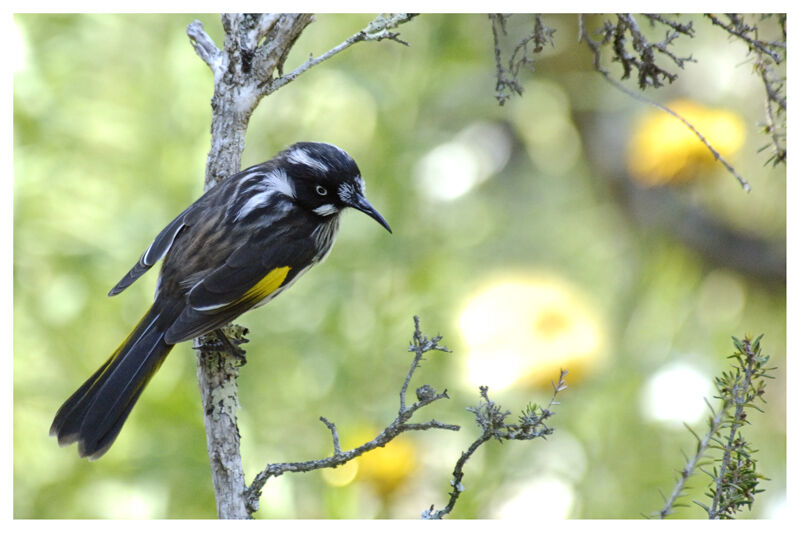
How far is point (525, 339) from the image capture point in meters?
3.19

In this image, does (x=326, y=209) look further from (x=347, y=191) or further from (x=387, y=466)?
(x=387, y=466)

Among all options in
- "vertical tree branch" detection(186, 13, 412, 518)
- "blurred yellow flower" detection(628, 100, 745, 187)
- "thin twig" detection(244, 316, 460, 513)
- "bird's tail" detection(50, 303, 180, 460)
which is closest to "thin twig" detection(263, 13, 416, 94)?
"vertical tree branch" detection(186, 13, 412, 518)

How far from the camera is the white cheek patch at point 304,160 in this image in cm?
247

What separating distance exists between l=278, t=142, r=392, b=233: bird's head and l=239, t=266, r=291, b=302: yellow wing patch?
0.25m

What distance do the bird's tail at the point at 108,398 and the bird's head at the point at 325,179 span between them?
0.53 metres

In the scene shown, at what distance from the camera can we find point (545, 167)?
14.2ft

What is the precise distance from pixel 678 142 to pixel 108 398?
2.44 meters

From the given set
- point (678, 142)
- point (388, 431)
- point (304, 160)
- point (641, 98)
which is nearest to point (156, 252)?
point (304, 160)

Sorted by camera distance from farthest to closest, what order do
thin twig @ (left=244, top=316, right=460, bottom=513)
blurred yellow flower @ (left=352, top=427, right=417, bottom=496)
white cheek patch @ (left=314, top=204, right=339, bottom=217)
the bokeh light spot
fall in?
the bokeh light spot, blurred yellow flower @ (left=352, top=427, right=417, bottom=496), white cheek patch @ (left=314, top=204, right=339, bottom=217), thin twig @ (left=244, top=316, right=460, bottom=513)

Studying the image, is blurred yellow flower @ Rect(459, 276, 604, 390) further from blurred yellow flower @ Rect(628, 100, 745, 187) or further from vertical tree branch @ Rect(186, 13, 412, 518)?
vertical tree branch @ Rect(186, 13, 412, 518)

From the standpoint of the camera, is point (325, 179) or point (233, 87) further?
point (325, 179)

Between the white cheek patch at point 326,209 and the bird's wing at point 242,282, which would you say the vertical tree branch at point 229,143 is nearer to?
the bird's wing at point 242,282

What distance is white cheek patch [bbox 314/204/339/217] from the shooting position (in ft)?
8.26
